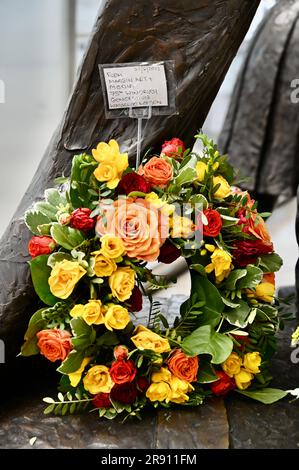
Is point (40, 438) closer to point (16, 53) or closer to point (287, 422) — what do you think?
point (287, 422)

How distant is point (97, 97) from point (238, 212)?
393 millimetres

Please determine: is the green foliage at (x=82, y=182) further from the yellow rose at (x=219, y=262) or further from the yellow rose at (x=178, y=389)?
the yellow rose at (x=178, y=389)

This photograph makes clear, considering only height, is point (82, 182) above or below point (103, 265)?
above

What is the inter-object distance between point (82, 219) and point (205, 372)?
0.39 m

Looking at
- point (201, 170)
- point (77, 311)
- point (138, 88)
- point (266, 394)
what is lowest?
point (266, 394)

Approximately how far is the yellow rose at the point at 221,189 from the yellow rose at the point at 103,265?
265 mm

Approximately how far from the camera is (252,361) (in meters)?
1.38

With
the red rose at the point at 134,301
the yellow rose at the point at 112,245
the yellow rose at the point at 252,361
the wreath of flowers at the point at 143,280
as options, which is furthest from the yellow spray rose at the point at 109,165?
the yellow rose at the point at 252,361

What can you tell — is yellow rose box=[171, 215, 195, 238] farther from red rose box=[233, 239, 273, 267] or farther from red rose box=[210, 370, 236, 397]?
red rose box=[210, 370, 236, 397]

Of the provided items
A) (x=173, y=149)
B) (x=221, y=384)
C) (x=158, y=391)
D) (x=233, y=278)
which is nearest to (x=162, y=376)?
(x=158, y=391)

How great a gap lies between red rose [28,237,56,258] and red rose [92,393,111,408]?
0.95 ft

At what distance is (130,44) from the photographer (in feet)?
4.83

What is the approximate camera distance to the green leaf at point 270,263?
4.68ft

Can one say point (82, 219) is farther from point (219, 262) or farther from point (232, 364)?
point (232, 364)
